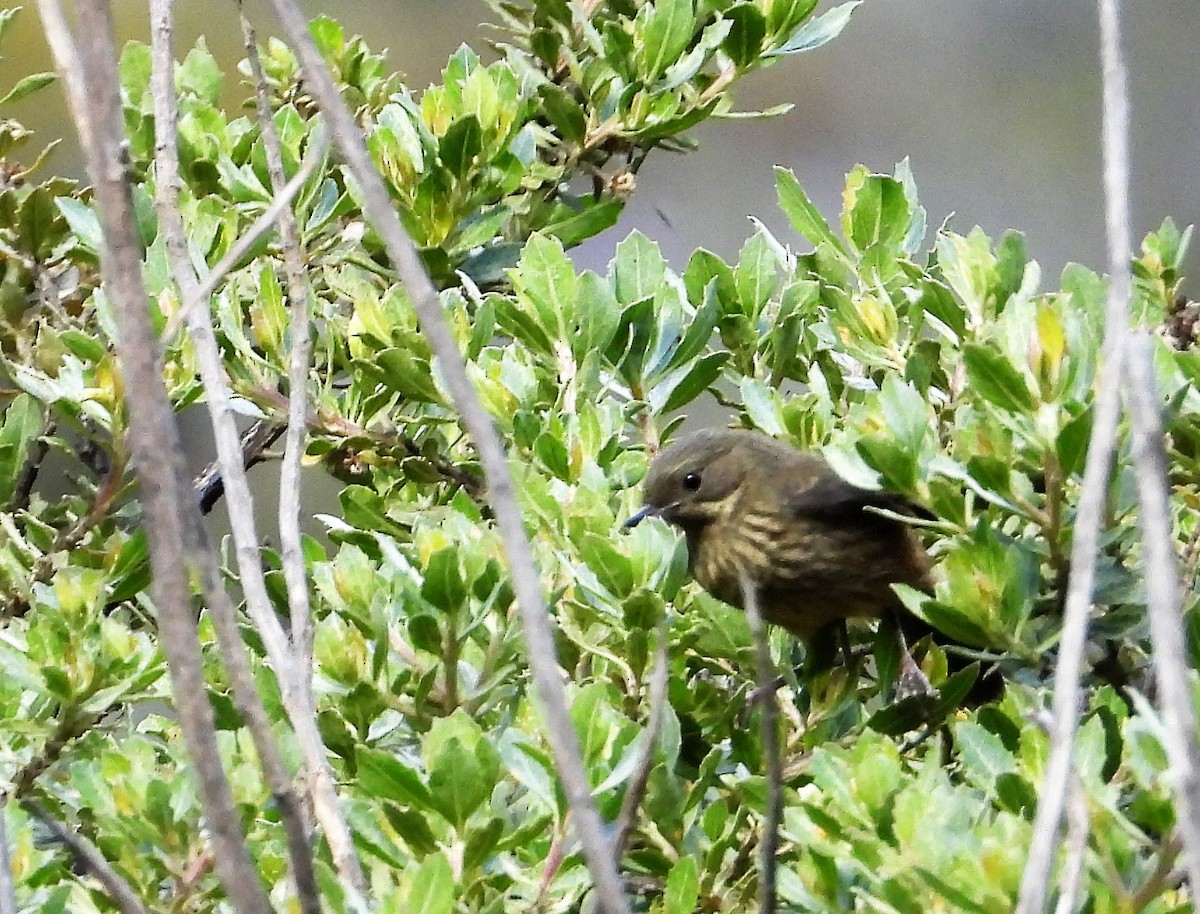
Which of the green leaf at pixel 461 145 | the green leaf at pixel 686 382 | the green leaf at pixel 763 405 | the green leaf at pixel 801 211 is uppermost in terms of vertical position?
the green leaf at pixel 461 145

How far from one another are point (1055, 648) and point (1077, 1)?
2.24 meters

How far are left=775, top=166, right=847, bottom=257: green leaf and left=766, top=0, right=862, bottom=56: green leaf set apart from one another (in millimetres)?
166

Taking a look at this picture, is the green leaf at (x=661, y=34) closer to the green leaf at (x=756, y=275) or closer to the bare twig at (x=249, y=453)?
the green leaf at (x=756, y=275)

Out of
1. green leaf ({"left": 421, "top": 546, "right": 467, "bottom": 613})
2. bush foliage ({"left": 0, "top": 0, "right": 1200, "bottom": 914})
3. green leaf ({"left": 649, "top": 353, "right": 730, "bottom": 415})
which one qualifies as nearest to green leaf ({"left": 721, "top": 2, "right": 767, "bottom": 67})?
bush foliage ({"left": 0, "top": 0, "right": 1200, "bottom": 914})

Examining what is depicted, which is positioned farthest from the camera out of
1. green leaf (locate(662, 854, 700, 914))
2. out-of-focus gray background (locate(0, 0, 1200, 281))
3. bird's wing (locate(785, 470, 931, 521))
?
out-of-focus gray background (locate(0, 0, 1200, 281))

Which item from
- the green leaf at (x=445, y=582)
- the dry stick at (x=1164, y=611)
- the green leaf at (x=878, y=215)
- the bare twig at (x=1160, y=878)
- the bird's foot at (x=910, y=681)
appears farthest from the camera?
the green leaf at (x=878, y=215)

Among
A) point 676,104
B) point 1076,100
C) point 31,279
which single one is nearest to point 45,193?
point 31,279

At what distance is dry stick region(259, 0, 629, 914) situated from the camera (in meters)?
0.48

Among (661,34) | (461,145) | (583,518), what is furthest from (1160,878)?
(661,34)

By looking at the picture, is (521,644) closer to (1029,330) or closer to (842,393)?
(1029,330)

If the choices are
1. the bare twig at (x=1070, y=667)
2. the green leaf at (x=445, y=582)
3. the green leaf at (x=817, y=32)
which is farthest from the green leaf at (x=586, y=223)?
the bare twig at (x=1070, y=667)

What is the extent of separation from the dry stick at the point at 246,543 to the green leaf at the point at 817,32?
2.63ft

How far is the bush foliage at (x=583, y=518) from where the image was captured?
73cm

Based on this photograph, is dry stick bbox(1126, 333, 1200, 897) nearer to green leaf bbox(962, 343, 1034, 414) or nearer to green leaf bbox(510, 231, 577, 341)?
green leaf bbox(962, 343, 1034, 414)
